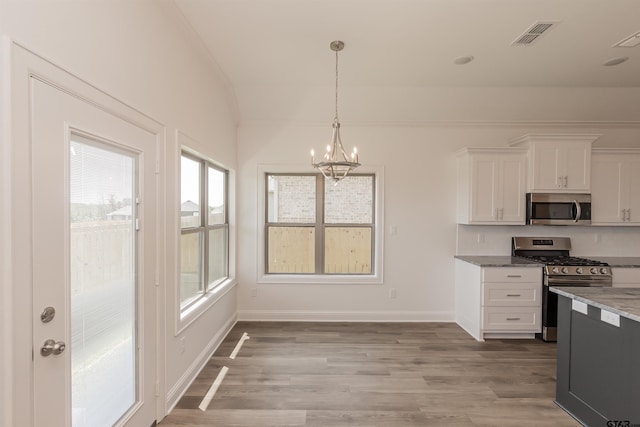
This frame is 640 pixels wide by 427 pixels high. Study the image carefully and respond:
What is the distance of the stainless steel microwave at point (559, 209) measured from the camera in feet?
13.2

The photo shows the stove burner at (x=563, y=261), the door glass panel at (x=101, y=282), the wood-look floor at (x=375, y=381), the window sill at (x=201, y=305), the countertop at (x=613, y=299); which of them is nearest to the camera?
the door glass panel at (x=101, y=282)

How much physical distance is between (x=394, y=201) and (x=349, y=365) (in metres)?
2.27

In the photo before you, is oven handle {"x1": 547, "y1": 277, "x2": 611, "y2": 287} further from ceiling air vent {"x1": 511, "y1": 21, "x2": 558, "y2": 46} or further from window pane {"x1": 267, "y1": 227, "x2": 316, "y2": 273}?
window pane {"x1": 267, "y1": 227, "x2": 316, "y2": 273}

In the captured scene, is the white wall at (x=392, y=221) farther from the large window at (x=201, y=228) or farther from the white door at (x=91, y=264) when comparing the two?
the white door at (x=91, y=264)

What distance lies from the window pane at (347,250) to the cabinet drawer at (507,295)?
1.54 meters

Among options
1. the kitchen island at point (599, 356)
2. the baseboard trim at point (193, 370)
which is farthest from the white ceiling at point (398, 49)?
the baseboard trim at point (193, 370)

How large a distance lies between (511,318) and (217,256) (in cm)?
363

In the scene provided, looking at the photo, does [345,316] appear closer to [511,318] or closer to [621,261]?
[511,318]

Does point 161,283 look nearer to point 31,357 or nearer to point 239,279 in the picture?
point 31,357

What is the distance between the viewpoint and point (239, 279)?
14.8 ft

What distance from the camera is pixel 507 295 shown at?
3812 mm

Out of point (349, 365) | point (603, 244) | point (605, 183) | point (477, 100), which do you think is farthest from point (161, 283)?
point (603, 244)

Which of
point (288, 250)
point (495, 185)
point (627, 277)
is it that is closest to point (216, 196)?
point (288, 250)

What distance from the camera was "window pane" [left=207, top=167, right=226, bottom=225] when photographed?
12.1ft
